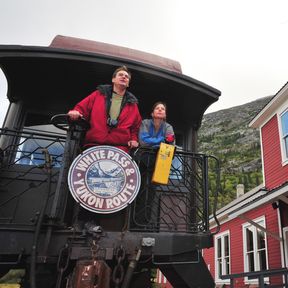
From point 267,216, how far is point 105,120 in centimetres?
1064

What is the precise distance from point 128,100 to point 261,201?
7.21 metres

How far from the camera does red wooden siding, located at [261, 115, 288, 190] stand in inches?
488

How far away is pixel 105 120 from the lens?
152 inches

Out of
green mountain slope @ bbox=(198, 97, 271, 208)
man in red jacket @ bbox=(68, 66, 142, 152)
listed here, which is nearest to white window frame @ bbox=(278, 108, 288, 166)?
man in red jacket @ bbox=(68, 66, 142, 152)

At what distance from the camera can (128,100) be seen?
404cm

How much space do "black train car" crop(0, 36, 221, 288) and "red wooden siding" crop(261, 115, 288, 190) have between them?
8294 millimetres

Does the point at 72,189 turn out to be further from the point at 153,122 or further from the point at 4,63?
the point at 4,63

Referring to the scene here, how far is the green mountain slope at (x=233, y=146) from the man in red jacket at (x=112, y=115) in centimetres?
4263

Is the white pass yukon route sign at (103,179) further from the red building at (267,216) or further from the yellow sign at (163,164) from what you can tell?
the red building at (267,216)

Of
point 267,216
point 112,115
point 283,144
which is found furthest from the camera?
point 267,216

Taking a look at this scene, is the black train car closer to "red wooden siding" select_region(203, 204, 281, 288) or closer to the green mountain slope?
"red wooden siding" select_region(203, 204, 281, 288)

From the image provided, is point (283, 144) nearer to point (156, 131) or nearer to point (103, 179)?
point (156, 131)

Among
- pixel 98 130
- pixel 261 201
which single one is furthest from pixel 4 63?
pixel 261 201

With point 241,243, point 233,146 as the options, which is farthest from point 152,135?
point 233,146
